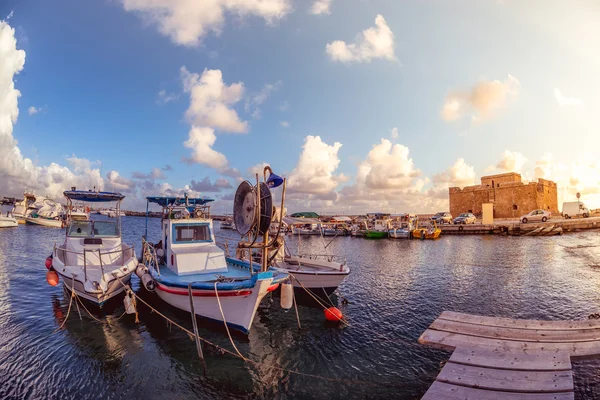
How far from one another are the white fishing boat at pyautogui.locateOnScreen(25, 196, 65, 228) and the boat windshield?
213 feet

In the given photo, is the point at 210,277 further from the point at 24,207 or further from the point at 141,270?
the point at 24,207

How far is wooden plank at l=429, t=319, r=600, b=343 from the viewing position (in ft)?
27.3

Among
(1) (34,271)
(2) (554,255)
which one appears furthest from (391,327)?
(2) (554,255)

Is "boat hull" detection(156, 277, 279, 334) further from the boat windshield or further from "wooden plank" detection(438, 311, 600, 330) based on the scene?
the boat windshield

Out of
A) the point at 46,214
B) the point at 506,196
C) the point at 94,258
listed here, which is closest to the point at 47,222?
the point at 46,214

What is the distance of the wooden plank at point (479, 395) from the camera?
19.4 ft

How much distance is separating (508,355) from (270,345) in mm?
7103

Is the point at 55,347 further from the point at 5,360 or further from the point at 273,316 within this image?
the point at 273,316

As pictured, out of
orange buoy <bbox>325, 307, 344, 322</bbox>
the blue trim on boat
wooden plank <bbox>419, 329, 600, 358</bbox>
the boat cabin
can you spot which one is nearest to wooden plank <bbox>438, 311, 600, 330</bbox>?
wooden plank <bbox>419, 329, 600, 358</bbox>

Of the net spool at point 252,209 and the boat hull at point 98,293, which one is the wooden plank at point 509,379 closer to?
the net spool at point 252,209

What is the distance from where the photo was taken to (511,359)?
7344 millimetres

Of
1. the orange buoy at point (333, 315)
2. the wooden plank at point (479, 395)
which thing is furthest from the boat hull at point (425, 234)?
the wooden plank at point (479, 395)

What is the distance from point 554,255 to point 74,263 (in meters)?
39.9

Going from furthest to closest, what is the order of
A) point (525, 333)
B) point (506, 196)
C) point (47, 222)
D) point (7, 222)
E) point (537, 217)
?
point (506, 196), point (47, 222), point (537, 217), point (7, 222), point (525, 333)
